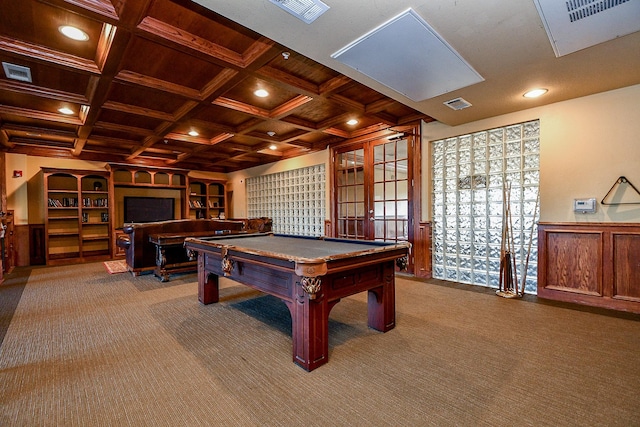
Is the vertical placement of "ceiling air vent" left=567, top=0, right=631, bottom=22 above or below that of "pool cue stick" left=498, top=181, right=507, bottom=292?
above

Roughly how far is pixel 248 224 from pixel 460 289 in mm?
5325

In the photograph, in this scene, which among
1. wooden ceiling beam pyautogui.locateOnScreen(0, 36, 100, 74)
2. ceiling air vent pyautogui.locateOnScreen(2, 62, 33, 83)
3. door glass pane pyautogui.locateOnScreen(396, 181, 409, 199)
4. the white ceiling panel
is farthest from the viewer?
door glass pane pyautogui.locateOnScreen(396, 181, 409, 199)

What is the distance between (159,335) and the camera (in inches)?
98.7

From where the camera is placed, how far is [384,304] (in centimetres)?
253

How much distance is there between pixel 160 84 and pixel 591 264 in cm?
531

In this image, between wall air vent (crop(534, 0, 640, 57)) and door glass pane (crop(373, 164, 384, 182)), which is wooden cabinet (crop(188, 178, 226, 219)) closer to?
door glass pane (crop(373, 164, 384, 182))

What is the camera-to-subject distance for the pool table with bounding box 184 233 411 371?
1.92 meters

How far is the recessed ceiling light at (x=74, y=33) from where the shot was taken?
93.0 inches

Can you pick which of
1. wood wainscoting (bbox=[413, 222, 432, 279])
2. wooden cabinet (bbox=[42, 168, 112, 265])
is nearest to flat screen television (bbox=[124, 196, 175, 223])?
wooden cabinet (bbox=[42, 168, 112, 265])

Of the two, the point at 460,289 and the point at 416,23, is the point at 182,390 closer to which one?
the point at 416,23

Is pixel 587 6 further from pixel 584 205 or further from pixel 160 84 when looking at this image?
pixel 160 84

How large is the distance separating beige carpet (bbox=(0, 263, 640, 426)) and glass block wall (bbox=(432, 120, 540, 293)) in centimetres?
→ 85

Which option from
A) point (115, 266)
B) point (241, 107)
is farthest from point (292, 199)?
point (115, 266)

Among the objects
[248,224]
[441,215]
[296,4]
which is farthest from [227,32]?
[248,224]
